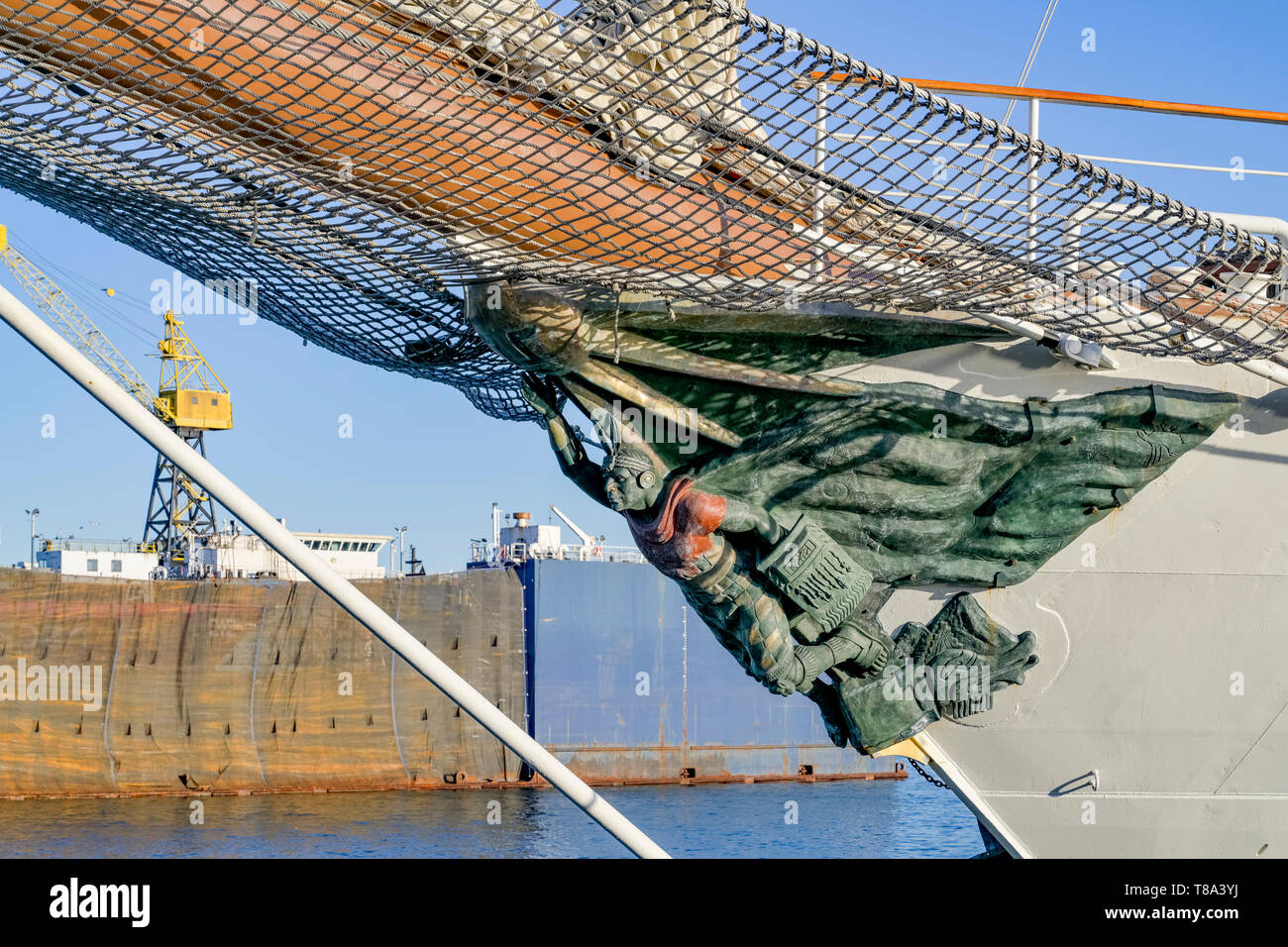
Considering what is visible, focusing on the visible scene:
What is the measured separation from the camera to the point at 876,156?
4.53 metres

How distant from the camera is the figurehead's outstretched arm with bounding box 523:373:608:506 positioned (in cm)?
549

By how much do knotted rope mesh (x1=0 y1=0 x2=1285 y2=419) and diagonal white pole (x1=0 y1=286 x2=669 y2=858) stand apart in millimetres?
843

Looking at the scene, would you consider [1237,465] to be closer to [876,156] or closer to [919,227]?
[919,227]

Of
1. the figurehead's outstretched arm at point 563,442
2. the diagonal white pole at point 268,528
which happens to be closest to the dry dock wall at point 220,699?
the figurehead's outstretched arm at point 563,442

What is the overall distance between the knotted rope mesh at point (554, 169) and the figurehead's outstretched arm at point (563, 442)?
60cm

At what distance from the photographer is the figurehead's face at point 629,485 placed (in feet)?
17.1

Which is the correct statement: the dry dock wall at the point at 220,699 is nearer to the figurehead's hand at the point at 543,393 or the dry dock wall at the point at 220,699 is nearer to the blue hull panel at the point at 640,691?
the blue hull panel at the point at 640,691

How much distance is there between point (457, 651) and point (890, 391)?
3180 cm

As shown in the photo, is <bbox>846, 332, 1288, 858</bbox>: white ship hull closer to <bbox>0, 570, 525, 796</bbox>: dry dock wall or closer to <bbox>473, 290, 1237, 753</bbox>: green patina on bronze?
<bbox>473, 290, 1237, 753</bbox>: green patina on bronze

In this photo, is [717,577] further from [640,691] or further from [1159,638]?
[640,691]

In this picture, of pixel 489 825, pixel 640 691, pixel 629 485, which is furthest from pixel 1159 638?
pixel 640 691

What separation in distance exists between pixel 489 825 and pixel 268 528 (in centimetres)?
2519

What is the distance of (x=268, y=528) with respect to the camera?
4.20 metres
